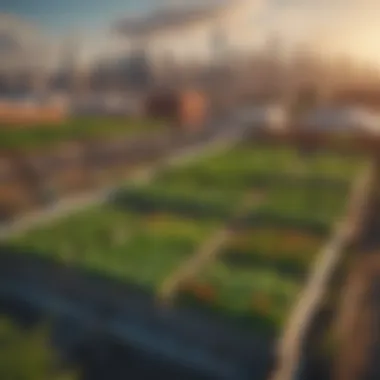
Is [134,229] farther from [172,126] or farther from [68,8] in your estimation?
[68,8]

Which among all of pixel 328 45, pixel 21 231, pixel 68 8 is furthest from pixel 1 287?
pixel 328 45

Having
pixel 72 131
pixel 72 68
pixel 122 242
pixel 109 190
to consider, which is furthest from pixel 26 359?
pixel 72 68

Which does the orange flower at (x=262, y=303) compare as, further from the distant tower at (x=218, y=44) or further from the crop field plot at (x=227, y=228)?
the distant tower at (x=218, y=44)

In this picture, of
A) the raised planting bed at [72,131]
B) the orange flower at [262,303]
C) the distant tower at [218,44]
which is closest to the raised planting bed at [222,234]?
the orange flower at [262,303]

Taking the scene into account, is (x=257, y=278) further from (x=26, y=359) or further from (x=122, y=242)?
(x=26, y=359)

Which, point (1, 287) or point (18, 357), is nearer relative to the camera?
point (18, 357)

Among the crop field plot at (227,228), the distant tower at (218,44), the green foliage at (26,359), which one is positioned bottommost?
the green foliage at (26,359)
